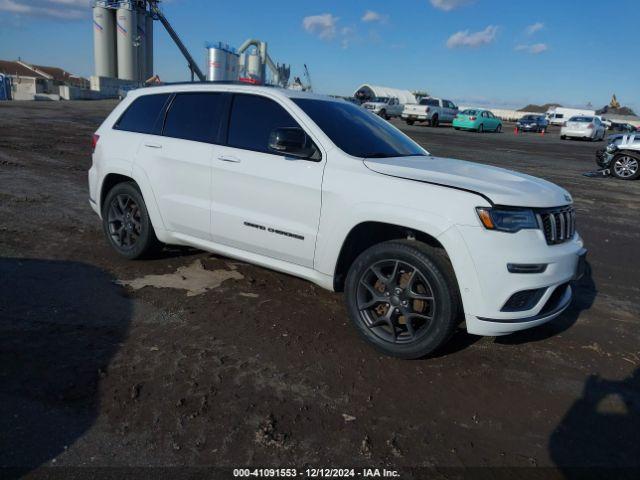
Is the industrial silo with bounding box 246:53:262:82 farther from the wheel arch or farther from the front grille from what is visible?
the front grille

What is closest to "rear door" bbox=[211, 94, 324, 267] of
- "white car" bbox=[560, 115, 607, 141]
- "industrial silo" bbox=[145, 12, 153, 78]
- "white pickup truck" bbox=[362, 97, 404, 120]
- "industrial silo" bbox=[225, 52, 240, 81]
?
"white car" bbox=[560, 115, 607, 141]

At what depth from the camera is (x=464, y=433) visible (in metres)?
2.87

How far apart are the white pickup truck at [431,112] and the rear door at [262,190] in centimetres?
3416

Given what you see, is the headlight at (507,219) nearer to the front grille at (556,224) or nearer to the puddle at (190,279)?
the front grille at (556,224)

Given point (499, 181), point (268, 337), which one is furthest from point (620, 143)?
point (268, 337)

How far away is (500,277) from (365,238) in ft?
3.68

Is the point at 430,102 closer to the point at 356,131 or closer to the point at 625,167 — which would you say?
the point at 625,167

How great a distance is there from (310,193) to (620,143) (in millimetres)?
13628

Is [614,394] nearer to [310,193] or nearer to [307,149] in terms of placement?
[310,193]

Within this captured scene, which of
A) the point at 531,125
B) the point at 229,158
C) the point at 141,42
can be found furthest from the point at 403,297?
the point at 141,42

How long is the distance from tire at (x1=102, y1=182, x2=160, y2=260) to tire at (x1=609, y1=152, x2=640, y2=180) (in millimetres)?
14057

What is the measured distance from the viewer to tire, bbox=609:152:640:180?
14.3 metres

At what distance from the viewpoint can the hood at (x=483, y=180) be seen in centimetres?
333

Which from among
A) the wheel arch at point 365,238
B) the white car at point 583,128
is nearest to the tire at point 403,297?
the wheel arch at point 365,238
